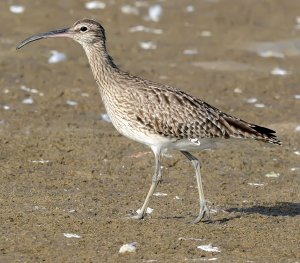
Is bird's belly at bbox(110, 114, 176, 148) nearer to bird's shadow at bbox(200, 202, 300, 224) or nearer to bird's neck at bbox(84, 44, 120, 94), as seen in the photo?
bird's neck at bbox(84, 44, 120, 94)

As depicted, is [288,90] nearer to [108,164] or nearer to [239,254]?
[108,164]

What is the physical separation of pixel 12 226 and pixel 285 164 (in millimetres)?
4474

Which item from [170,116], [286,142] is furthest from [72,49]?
[170,116]

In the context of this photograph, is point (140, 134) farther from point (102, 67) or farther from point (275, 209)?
point (275, 209)

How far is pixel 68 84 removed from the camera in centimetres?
1639

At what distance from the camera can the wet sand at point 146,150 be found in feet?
30.8

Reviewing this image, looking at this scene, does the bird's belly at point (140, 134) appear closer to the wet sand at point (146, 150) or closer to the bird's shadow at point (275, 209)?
the wet sand at point (146, 150)

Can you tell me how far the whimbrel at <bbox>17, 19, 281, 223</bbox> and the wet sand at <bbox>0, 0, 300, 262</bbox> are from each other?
764 mm

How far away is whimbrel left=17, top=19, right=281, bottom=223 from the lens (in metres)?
10.1

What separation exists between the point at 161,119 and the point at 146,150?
2979 mm

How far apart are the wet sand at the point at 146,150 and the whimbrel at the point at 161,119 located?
764mm

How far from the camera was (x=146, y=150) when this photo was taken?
13.1m

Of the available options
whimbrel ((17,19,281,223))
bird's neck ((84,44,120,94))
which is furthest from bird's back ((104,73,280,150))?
bird's neck ((84,44,120,94))

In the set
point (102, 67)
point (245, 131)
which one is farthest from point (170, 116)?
point (102, 67)
